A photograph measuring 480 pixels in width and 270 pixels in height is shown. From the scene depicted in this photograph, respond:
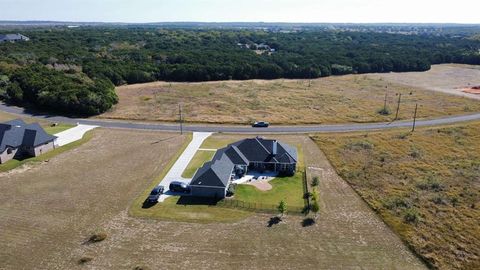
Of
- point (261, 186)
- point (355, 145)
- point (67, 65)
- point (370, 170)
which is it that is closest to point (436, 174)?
point (370, 170)

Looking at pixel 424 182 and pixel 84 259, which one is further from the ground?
Answer: pixel 84 259

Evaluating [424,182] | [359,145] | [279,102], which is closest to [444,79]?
[279,102]

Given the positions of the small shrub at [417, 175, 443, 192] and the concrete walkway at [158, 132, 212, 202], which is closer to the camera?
the concrete walkway at [158, 132, 212, 202]

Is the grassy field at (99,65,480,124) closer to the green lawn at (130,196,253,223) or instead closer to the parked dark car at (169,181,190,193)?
the parked dark car at (169,181,190,193)

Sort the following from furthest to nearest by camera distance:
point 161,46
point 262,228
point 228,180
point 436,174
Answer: point 161,46 → point 436,174 → point 228,180 → point 262,228

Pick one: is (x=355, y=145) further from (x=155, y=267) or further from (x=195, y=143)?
(x=155, y=267)

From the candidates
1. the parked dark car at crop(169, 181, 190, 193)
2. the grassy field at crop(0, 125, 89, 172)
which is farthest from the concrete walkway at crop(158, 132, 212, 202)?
the grassy field at crop(0, 125, 89, 172)

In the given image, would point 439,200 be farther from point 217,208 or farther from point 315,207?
point 217,208
